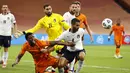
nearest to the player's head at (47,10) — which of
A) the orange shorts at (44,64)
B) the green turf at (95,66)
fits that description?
the orange shorts at (44,64)

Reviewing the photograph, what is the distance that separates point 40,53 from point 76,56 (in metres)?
1.42

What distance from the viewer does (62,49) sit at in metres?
10.0

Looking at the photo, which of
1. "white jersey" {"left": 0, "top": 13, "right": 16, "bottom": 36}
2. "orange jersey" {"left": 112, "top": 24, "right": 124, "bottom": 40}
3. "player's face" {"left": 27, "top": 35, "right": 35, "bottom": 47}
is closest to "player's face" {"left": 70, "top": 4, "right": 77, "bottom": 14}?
"player's face" {"left": 27, "top": 35, "right": 35, "bottom": 47}

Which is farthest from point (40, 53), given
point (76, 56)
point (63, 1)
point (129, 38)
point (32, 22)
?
point (63, 1)

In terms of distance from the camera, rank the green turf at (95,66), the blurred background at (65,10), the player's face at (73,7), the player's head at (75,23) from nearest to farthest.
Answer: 1. the player's head at (75,23)
2. the player's face at (73,7)
3. the green turf at (95,66)
4. the blurred background at (65,10)

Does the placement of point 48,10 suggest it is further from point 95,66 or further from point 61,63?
point 95,66

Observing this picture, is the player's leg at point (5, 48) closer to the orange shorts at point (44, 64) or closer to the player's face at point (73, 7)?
the player's face at point (73, 7)

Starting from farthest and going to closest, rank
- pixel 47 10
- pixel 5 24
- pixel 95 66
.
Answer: pixel 95 66 < pixel 5 24 < pixel 47 10

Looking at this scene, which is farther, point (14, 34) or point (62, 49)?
point (14, 34)

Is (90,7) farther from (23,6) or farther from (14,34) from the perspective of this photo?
(14,34)

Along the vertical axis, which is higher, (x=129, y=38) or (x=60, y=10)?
(x=60, y=10)

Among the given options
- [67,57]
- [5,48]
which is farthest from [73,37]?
[5,48]

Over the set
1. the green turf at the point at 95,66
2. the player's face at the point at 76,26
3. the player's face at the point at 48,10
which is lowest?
the green turf at the point at 95,66

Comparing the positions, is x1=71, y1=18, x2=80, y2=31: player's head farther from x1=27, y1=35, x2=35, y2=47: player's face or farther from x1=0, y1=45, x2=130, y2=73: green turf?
x1=0, y1=45, x2=130, y2=73: green turf
